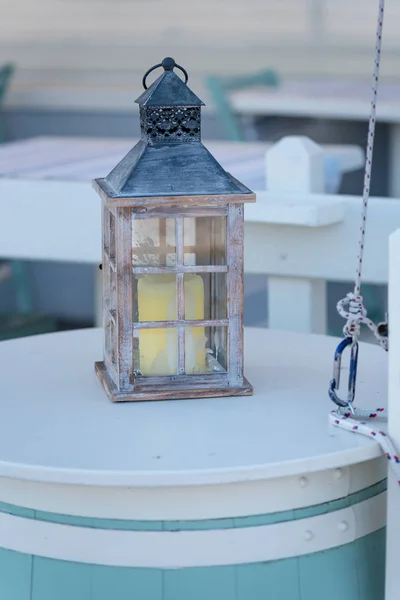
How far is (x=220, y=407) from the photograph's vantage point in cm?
125

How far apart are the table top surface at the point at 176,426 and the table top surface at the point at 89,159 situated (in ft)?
1.93

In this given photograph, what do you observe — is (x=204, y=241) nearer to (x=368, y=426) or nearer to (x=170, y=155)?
(x=170, y=155)

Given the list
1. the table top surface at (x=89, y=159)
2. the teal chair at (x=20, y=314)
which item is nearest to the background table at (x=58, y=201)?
the table top surface at (x=89, y=159)

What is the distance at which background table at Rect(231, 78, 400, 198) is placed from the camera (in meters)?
3.20

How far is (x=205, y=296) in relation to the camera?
4.43 ft

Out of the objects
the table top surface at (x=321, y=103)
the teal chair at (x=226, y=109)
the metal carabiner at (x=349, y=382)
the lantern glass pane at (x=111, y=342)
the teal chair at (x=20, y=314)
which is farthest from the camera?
the teal chair at (x=20, y=314)

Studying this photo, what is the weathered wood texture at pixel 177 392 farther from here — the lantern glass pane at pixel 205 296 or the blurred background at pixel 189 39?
the blurred background at pixel 189 39

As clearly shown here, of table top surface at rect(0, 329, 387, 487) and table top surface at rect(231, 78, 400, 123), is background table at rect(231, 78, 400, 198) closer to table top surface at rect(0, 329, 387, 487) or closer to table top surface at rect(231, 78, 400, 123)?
table top surface at rect(231, 78, 400, 123)

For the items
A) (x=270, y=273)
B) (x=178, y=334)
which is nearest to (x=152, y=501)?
(x=178, y=334)

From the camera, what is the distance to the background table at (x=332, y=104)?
10.5ft

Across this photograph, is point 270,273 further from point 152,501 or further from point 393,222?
point 152,501

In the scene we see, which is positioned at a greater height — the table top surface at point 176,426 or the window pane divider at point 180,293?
the window pane divider at point 180,293

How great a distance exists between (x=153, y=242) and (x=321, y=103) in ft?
6.72

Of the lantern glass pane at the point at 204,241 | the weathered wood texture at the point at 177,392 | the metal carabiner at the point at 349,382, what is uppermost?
the lantern glass pane at the point at 204,241
